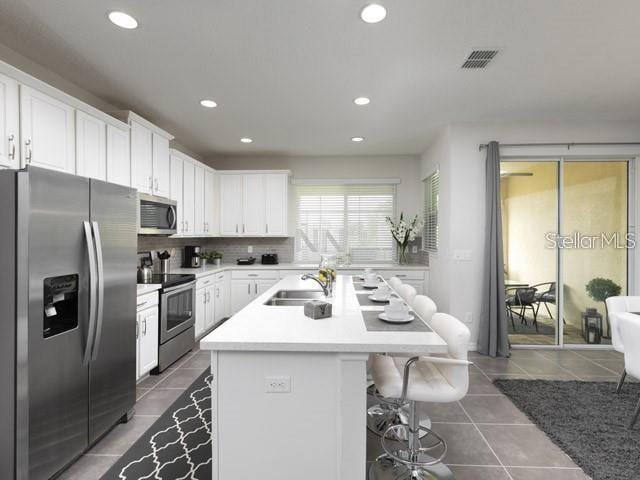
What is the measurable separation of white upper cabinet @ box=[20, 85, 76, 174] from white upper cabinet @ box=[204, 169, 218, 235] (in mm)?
2682

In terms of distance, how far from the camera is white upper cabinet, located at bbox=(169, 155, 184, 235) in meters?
4.21

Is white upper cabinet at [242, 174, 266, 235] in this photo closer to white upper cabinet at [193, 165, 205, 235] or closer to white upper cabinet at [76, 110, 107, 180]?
white upper cabinet at [193, 165, 205, 235]

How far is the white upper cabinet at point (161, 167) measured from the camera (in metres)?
3.76

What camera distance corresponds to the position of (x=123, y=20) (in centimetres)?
219

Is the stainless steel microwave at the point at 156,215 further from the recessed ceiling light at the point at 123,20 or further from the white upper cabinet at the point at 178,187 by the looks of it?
the recessed ceiling light at the point at 123,20

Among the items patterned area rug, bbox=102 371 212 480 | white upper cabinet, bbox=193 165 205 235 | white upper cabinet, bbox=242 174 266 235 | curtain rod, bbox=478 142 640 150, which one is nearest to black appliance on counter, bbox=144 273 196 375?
patterned area rug, bbox=102 371 212 480

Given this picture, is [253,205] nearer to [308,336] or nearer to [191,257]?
[191,257]

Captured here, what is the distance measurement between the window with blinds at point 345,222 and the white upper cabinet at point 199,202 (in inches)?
65.3

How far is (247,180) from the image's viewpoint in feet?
18.8

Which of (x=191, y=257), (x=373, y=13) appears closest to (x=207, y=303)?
(x=191, y=257)

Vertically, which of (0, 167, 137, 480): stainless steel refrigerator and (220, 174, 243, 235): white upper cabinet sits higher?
(220, 174, 243, 235): white upper cabinet

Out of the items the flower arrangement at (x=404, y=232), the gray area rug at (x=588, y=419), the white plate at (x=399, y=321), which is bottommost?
the gray area rug at (x=588, y=419)

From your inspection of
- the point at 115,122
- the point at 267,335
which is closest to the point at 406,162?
the point at 115,122

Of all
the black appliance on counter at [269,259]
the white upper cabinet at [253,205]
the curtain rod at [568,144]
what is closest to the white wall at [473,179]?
the curtain rod at [568,144]
